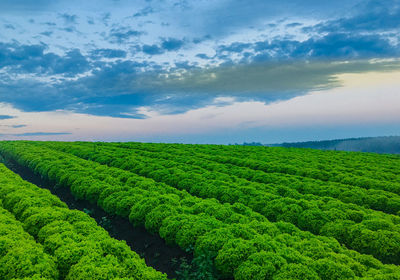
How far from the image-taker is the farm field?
877cm

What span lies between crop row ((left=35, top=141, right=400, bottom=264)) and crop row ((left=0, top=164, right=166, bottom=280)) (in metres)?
8.12

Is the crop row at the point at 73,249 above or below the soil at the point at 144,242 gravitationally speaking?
above

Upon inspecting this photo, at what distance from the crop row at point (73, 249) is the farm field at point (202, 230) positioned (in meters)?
0.03

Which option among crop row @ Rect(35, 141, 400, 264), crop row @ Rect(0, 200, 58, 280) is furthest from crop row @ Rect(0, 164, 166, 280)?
crop row @ Rect(35, 141, 400, 264)

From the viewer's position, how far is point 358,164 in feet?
94.8

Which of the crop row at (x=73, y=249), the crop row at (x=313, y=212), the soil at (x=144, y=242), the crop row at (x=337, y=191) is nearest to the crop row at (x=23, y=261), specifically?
the crop row at (x=73, y=249)

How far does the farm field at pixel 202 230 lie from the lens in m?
8.77

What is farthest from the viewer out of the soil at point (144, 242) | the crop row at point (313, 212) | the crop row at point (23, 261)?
the crop row at point (313, 212)

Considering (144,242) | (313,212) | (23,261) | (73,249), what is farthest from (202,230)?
(313,212)

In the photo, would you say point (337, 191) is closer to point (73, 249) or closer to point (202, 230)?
point (202, 230)

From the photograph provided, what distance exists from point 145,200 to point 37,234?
5195 millimetres

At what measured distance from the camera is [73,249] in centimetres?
926

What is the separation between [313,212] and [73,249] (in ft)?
36.9

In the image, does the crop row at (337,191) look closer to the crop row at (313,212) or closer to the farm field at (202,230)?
the farm field at (202,230)
